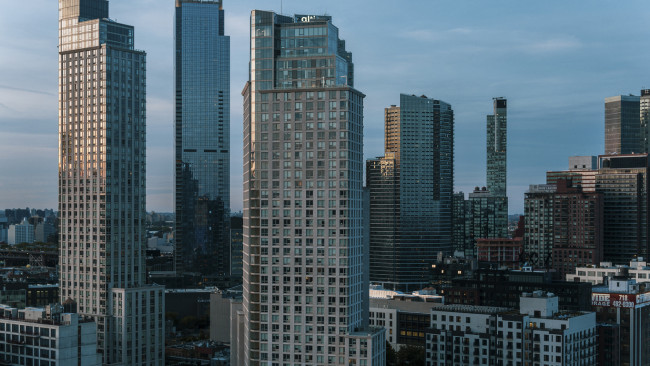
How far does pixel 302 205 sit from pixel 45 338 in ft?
181

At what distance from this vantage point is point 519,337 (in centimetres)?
18600

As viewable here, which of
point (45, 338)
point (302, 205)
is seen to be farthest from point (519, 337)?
point (45, 338)

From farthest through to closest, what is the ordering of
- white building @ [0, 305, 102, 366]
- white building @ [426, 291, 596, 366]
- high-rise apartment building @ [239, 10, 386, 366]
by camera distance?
white building @ [426, 291, 596, 366]
high-rise apartment building @ [239, 10, 386, 366]
white building @ [0, 305, 102, 366]

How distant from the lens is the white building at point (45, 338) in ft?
494

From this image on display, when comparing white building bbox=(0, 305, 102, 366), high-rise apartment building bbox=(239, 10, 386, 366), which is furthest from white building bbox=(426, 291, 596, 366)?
white building bbox=(0, 305, 102, 366)

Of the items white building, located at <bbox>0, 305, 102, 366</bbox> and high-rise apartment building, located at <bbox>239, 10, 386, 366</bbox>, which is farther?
high-rise apartment building, located at <bbox>239, 10, 386, 366</bbox>

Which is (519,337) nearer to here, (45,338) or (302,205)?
(302,205)

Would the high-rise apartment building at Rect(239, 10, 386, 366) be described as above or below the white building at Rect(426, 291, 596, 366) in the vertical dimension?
above

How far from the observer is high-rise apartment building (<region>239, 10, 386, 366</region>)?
156 m

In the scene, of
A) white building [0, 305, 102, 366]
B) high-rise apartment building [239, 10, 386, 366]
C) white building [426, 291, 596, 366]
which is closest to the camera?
white building [0, 305, 102, 366]

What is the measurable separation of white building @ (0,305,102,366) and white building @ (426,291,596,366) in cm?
8478

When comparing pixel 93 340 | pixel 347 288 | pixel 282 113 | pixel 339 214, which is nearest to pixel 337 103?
pixel 282 113

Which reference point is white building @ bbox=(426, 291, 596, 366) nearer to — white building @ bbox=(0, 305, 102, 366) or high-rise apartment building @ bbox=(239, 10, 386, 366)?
high-rise apartment building @ bbox=(239, 10, 386, 366)

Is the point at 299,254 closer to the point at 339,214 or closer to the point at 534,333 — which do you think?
the point at 339,214
